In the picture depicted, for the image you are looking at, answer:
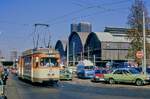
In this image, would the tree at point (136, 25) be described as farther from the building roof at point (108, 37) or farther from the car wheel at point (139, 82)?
the building roof at point (108, 37)

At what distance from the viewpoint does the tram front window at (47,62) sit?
34250mm

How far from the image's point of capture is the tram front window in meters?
34.2

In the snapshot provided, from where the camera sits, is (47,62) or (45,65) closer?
(45,65)

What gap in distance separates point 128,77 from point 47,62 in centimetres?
858

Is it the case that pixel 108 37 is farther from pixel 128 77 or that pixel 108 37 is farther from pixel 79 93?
pixel 79 93

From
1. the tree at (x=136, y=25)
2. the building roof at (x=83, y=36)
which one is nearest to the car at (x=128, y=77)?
the tree at (x=136, y=25)

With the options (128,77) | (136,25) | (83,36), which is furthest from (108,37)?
(128,77)

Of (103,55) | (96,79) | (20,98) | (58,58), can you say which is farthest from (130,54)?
(103,55)

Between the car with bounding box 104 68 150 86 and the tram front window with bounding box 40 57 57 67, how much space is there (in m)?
7.94

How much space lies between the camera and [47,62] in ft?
113

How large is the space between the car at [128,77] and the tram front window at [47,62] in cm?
794

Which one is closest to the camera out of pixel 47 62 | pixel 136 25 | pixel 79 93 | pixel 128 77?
pixel 79 93

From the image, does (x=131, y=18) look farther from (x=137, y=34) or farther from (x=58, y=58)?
(x=58, y=58)

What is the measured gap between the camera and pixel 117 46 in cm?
11362
